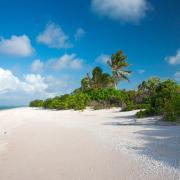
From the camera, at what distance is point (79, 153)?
5.90 metres

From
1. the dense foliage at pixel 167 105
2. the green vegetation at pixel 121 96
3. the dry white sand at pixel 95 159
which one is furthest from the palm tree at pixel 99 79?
the dry white sand at pixel 95 159

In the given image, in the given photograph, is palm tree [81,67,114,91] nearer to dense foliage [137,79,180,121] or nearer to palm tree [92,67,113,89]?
palm tree [92,67,113,89]

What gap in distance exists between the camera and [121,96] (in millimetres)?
28781

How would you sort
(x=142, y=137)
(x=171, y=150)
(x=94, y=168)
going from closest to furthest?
(x=94, y=168) → (x=171, y=150) → (x=142, y=137)

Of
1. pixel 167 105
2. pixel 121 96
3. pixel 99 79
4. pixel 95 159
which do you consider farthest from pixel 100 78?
pixel 95 159

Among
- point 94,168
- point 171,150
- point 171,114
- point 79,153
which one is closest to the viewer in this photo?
point 94,168

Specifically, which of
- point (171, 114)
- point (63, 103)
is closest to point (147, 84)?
point (63, 103)

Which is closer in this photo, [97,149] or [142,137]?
Answer: [97,149]

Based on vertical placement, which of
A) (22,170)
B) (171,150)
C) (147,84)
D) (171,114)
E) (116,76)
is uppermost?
(116,76)

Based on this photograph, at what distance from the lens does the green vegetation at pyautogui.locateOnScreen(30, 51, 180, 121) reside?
13477 millimetres

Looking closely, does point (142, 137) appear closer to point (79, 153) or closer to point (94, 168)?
point (79, 153)

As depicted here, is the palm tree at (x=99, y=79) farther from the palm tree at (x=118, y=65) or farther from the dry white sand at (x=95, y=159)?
the dry white sand at (x=95, y=159)

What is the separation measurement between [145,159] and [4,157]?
326 centimetres

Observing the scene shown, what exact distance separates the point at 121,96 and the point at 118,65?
18891 millimetres
